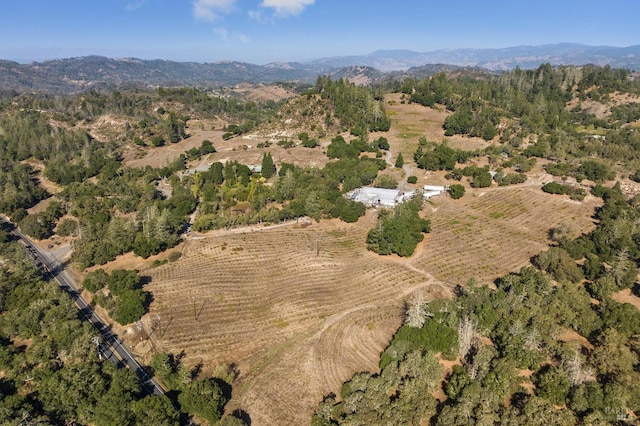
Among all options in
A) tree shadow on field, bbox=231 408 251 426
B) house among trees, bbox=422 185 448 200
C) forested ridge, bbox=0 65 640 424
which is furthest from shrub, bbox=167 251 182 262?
house among trees, bbox=422 185 448 200

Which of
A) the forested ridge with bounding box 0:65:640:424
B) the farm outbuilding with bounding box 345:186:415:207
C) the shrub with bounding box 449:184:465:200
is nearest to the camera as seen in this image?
the forested ridge with bounding box 0:65:640:424

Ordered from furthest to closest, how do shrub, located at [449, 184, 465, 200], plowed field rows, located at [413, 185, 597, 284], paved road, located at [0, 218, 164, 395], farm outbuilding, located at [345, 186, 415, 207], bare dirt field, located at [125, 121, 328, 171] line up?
bare dirt field, located at [125, 121, 328, 171]
shrub, located at [449, 184, 465, 200]
farm outbuilding, located at [345, 186, 415, 207]
plowed field rows, located at [413, 185, 597, 284]
paved road, located at [0, 218, 164, 395]

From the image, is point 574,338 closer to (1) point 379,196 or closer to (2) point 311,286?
(2) point 311,286

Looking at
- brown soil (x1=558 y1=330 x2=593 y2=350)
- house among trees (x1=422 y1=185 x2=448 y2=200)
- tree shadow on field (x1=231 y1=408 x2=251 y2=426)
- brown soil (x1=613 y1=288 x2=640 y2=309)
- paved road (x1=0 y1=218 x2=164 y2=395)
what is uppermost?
house among trees (x1=422 y1=185 x2=448 y2=200)

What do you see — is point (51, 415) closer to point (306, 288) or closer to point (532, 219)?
point (306, 288)

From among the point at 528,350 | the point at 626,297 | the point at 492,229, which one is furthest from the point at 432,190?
the point at 528,350

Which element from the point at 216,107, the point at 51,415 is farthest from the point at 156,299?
the point at 216,107

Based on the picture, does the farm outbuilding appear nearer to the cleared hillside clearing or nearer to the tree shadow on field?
the cleared hillside clearing
